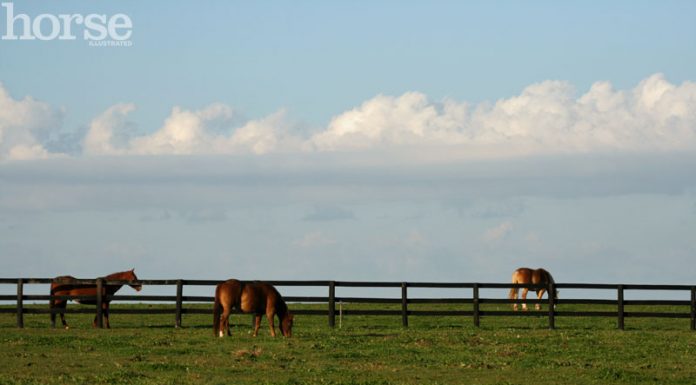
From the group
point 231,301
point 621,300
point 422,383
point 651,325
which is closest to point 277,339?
point 231,301

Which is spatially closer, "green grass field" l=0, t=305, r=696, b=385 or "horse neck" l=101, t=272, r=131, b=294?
"green grass field" l=0, t=305, r=696, b=385

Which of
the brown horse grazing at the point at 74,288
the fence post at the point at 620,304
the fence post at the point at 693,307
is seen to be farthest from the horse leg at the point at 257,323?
the fence post at the point at 693,307

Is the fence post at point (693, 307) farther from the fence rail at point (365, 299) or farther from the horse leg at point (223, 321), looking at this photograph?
the horse leg at point (223, 321)

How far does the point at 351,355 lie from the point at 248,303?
17.9 feet

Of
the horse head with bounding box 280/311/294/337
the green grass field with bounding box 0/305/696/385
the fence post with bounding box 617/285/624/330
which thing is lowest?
the green grass field with bounding box 0/305/696/385

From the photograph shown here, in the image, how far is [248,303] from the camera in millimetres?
28422

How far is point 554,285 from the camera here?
3247cm

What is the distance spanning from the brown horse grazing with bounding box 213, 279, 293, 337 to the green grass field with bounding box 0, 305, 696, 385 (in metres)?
0.41

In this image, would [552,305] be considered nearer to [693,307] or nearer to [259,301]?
[693,307]

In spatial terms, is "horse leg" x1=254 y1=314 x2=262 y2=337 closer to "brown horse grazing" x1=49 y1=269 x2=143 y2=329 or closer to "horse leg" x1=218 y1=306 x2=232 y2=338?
"horse leg" x1=218 y1=306 x2=232 y2=338

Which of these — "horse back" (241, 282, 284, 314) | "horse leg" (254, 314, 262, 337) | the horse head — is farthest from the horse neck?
the horse head

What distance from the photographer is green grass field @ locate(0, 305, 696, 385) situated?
20.3 meters

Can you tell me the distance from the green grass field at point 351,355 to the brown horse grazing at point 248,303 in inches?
16.2

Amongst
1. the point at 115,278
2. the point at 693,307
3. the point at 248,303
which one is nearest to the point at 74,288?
the point at 115,278
